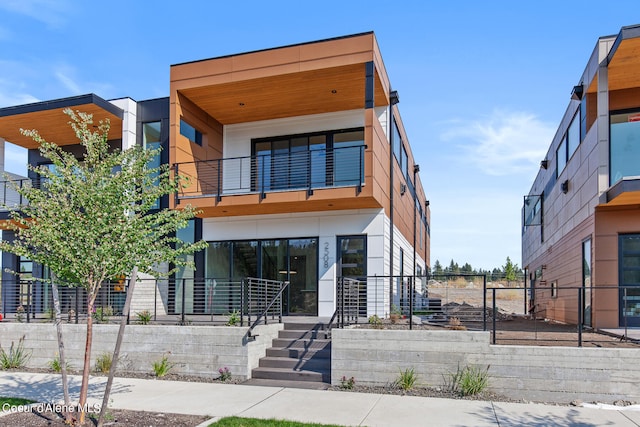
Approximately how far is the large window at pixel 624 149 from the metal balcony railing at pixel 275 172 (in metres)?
6.16

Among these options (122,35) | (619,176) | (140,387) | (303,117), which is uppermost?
(122,35)

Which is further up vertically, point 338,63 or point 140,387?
point 338,63

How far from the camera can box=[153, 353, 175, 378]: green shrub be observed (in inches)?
403

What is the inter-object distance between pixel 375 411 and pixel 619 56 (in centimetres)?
957

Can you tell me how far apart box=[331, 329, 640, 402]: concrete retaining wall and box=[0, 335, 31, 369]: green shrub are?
25.6ft

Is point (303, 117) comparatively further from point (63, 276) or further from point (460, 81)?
point (63, 276)

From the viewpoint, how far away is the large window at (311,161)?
46.2 feet

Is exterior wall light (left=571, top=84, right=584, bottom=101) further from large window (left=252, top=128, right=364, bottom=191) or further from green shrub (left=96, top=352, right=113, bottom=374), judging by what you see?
green shrub (left=96, top=352, right=113, bottom=374)

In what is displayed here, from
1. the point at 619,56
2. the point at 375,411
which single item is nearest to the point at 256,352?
the point at 375,411

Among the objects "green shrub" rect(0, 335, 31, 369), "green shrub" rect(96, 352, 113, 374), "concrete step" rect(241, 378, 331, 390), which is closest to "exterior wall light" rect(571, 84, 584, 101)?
"concrete step" rect(241, 378, 331, 390)

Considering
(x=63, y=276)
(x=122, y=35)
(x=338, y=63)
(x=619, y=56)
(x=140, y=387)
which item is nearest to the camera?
(x=63, y=276)

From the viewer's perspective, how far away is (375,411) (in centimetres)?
741

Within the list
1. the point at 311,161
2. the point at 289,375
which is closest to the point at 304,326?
the point at 289,375

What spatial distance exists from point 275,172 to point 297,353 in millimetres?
6531
